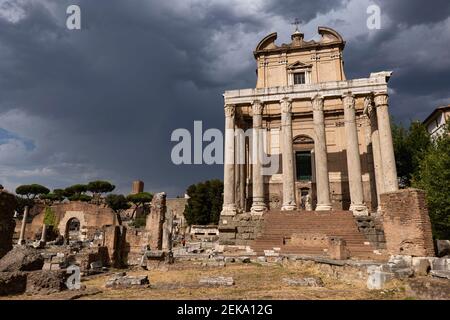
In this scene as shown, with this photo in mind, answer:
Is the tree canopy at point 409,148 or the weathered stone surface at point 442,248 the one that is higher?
the tree canopy at point 409,148

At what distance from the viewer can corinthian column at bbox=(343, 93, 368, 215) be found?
69.9 feet

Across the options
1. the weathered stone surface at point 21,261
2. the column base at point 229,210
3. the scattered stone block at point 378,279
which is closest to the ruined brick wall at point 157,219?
the column base at point 229,210

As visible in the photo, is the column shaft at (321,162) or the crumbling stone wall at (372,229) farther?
the column shaft at (321,162)

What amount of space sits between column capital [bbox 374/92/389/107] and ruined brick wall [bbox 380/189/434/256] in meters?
15.1

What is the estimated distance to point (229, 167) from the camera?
23.3 m

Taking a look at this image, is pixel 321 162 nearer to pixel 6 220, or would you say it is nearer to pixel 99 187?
pixel 6 220

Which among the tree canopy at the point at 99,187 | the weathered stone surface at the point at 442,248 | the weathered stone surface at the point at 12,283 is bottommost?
the weathered stone surface at the point at 12,283

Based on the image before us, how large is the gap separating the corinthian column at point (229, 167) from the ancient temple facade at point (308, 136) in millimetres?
74

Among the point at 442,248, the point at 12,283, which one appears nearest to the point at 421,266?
the point at 442,248

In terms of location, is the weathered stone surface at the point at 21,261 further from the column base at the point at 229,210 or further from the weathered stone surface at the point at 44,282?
the column base at the point at 229,210

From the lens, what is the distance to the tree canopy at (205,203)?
46.4m

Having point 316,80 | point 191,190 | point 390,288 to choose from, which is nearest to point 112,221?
point 191,190
